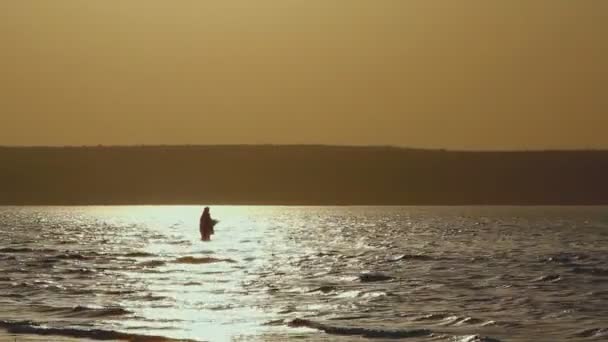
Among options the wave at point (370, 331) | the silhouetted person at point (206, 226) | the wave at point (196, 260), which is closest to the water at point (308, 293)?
the wave at point (370, 331)

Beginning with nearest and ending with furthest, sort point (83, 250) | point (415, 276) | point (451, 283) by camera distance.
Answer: point (451, 283), point (415, 276), point (83, 250)

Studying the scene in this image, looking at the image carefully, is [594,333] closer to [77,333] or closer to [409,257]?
[77,333]

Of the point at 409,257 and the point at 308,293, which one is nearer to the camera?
the point at 308,293

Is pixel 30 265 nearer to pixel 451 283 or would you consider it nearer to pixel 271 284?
pixel 271 284

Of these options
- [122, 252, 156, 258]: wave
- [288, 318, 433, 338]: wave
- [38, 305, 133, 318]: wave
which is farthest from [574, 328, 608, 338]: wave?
[122, 252, 156, 258]: wave

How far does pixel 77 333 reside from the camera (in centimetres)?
2744

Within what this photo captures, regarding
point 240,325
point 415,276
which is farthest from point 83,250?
point 240,325

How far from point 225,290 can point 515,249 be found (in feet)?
92.8

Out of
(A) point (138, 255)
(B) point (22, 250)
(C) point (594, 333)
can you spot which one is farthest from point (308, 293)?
(B) point (22, 250)

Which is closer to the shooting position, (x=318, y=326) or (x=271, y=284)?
(x=318, y=326)

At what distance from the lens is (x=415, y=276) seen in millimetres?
42781

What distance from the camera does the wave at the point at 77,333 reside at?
2630 centimetres

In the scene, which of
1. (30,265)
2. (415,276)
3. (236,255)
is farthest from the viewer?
(236,255)

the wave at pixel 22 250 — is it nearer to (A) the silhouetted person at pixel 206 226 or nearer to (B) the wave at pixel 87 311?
(A) the silhouetted person at pixel 206 226
